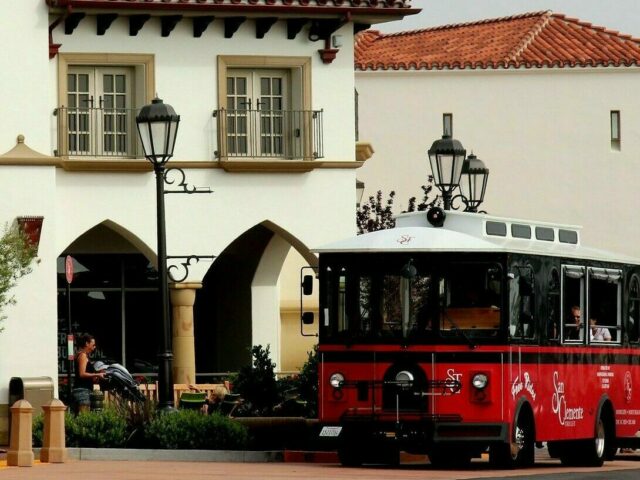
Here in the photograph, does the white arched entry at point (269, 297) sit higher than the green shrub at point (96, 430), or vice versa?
the white arched entry at point (269, 297)

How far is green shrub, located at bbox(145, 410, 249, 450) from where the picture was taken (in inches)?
1014

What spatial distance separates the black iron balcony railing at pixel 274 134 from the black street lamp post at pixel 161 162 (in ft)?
29.4

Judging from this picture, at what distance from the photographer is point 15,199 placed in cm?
3197

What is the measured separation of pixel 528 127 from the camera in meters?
50.1

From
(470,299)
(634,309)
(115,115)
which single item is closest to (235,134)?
(115,115)

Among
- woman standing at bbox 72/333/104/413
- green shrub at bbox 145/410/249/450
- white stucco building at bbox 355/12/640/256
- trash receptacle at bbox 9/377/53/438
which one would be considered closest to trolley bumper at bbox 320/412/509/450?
green shrub at bbox 145/410/249/450

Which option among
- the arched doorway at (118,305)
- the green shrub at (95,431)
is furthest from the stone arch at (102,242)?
the green shrub at (95,431)

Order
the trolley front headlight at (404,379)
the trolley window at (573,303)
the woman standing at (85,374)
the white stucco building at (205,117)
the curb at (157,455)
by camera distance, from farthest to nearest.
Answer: the white stucco building at (205,117) < the woman standing at (85,374) < the trolley window at (573,303) < the curb at (157,455) < the trolley front headlight at (404,379)

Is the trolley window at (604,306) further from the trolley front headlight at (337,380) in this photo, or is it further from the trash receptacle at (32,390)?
the trash receptacle at (32,390)

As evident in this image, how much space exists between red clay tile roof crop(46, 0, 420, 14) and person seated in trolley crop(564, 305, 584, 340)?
10689 mm

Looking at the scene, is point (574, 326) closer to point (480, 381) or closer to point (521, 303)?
point (521, 303)

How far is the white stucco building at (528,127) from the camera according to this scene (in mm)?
50031

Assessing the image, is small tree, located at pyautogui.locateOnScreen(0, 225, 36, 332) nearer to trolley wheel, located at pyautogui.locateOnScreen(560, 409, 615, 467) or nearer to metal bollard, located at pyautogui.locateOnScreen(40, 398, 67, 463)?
metal bollard, located at pyautogui.locateOnScreen(40, 398, 67, 463)

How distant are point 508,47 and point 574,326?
2611 centimetres
